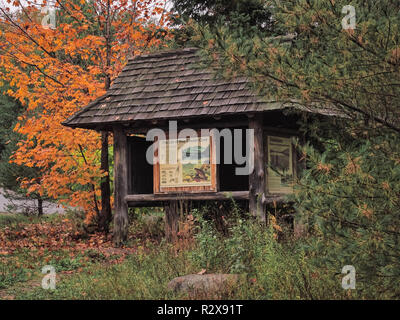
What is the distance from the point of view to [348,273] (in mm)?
5148

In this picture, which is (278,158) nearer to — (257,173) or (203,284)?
(257,173)

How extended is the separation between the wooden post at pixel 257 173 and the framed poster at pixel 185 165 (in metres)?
0.88

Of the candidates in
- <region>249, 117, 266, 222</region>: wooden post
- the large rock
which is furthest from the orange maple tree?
the large rock

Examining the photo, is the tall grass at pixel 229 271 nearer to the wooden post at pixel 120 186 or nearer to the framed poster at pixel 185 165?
the framed poster at pixel 185 165

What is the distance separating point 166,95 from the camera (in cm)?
1245

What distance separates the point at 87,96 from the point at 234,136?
12.9 ft

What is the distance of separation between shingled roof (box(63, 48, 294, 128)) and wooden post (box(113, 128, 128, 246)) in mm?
571

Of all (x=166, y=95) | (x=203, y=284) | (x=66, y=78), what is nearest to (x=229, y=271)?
(x=203, y=284)

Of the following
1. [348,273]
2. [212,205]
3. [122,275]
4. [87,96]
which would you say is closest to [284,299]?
[348,273]

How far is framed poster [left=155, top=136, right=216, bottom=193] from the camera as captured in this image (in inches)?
464

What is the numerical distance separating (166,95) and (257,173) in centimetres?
274

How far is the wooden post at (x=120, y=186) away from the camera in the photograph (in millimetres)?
12867

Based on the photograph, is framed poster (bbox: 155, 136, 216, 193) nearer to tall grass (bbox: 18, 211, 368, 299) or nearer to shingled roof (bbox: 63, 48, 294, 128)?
shingled roof (bbox: 63, 48, 294, 128)

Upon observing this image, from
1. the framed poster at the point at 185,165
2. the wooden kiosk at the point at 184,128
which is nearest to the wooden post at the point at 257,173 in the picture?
the wooden kiosk at the point at 184,128
